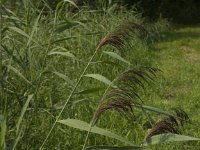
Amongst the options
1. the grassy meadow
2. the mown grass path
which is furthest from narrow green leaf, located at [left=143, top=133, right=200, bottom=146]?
the mown grass path

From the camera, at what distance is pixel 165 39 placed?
8492mm

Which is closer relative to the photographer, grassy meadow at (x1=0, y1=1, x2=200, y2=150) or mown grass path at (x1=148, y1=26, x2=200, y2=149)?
grassy meadow at (x1=0, y1=1, x2=200, y2=150)

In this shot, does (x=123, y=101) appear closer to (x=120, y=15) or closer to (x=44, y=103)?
(x=44, y=103)

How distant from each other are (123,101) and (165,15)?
34.3ft

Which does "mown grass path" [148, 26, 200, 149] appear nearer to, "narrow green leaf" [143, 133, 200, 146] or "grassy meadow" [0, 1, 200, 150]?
"grassy meadow" [0, 1, 200, 150]

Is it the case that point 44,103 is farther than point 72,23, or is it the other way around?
point 44,103

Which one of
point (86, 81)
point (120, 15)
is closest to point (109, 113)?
point (86, 81)

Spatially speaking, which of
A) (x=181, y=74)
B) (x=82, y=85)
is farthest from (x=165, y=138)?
(x=181, y=74)

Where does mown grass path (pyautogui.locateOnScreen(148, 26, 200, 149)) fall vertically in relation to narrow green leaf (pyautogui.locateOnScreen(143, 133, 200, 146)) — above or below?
below

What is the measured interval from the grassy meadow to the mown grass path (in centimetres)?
1

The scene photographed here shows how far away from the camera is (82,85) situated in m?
4.23

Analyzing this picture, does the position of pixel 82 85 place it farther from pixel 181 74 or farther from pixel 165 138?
pixel 165 138

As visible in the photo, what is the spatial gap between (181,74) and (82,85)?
201cm

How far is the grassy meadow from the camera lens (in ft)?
5.55
